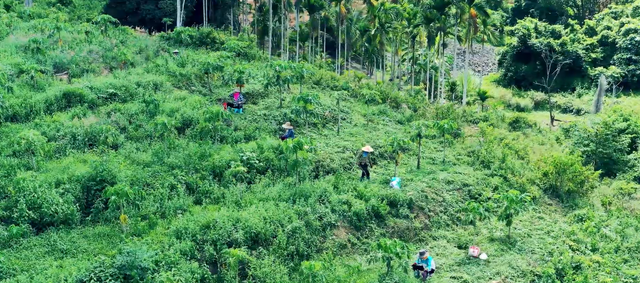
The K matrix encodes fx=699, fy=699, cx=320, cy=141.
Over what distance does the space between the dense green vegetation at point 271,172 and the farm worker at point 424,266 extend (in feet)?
1.25

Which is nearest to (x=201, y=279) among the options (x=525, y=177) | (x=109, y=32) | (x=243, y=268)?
(x=243, y=268)

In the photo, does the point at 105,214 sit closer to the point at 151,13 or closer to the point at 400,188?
the point at 400,188

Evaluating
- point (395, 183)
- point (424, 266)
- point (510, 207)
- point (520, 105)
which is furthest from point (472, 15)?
point (424, 266)

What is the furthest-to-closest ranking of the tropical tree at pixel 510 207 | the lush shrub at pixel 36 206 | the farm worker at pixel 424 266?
the tropical tree at pixel 510 207 < the lush shrub at pixel 36 206 < the farm worker at pixel 424 266

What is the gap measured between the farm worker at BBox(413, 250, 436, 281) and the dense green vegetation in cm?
38

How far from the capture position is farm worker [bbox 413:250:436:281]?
1989cm

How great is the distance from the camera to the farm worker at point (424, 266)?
65.3 ft

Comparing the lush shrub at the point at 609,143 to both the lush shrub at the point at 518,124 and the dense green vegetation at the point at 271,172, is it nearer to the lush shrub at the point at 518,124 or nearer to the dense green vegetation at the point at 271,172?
the dense green vegetation at the point at 271,172

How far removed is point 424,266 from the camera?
19.9 m

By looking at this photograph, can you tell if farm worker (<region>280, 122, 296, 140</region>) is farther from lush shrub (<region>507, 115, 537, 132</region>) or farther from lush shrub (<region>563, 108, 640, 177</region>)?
lush shrub (<region>563, 108, 640, 177</region>)

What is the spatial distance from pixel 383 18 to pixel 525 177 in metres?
14.4

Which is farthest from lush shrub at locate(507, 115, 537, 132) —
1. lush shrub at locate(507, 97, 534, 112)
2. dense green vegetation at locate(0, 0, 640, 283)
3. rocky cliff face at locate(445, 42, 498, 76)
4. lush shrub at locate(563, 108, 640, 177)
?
rocky cliff face at locate(445, 42, 498, 76)

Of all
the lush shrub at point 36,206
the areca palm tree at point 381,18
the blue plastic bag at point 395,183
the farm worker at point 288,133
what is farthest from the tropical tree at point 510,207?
the areca palm tree at point 381,18

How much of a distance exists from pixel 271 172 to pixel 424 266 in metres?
6.67
